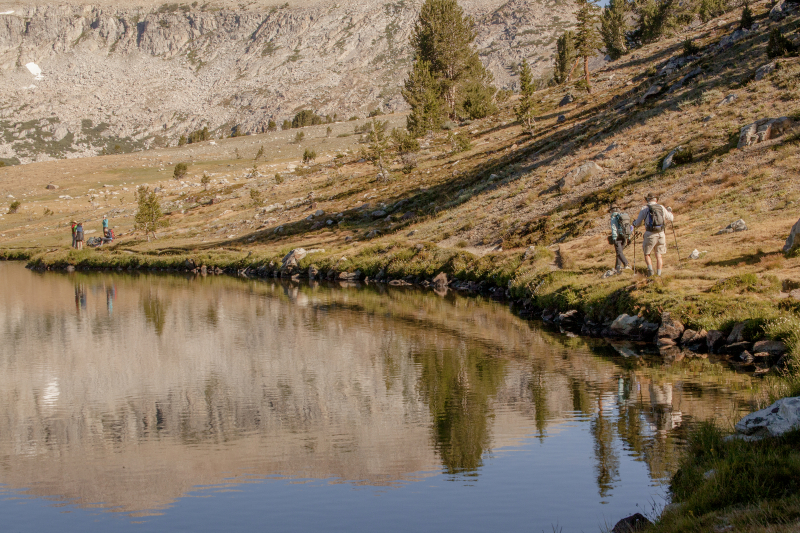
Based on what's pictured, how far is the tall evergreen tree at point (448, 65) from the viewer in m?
99.3

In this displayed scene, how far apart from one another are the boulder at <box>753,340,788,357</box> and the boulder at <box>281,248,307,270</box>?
38.5 meters

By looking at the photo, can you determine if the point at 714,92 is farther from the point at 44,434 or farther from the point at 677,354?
the point at 44,434

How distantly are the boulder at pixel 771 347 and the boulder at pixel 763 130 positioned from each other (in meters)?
23.9

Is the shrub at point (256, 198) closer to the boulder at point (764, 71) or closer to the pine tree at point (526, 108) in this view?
the pine tree at point (526, 108)

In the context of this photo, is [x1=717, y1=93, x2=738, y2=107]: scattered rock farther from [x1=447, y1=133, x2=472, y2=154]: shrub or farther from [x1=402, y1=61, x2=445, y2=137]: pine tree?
[x1=402, y1=61, x2=445, y2=137]: pine tree

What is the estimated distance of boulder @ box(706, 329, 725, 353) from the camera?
19.3 m

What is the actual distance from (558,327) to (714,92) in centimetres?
3267

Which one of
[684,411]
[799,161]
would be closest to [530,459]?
[684,411]

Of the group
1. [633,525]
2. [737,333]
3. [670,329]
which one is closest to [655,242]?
[670,329]

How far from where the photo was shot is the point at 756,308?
18.9m

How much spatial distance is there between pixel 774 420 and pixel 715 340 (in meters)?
10.9

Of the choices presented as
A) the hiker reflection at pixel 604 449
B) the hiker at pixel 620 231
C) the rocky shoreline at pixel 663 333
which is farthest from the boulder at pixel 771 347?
the hiker at pixel 620 231

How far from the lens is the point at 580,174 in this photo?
4647 centimetres

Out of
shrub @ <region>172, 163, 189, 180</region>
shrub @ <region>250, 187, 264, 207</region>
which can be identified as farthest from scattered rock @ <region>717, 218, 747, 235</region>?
shrub @ <region>172, 163, 189, 180</region>
